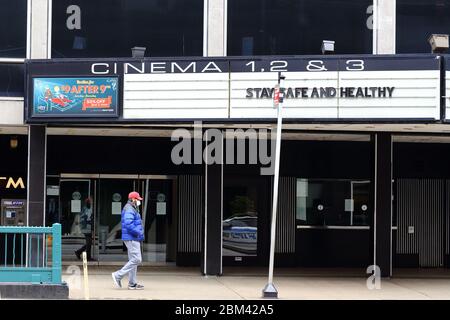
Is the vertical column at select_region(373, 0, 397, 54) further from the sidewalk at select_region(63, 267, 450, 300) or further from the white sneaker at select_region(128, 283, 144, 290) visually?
the white sneaker at select_region(128, 283, 144, 290)

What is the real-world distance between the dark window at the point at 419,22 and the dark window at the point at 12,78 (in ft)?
28.9

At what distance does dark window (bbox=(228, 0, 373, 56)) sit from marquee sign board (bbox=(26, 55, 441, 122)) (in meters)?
2.05

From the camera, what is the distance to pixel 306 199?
68.5ft

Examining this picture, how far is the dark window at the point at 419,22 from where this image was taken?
59.5 ft

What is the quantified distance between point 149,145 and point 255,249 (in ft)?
12.9

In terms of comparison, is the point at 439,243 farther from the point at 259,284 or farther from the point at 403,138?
the point at 259,284

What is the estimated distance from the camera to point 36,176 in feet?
56.0

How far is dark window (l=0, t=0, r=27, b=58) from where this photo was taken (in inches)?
690

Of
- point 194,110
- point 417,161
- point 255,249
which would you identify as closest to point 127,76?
point 194,110

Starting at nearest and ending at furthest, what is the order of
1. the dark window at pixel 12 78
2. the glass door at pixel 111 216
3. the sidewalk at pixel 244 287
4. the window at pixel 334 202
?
the sidewalk at pixel 244 287
the dark window at pixel 12 78
the glass door at pixel 111 216
the window at pixel 334 202

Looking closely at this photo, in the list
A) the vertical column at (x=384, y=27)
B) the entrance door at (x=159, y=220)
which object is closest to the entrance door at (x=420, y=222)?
the vertical column at (x=384, y=27)

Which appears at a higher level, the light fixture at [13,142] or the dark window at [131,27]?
the dark window at [131,27]

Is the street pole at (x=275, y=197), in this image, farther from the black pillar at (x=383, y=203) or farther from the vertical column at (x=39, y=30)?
the vertical column at (x=39, y=30)

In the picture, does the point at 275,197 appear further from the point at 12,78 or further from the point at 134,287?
the point at 12,78
